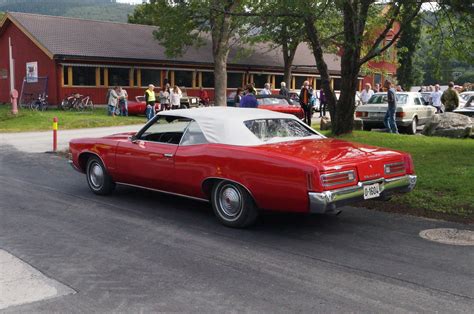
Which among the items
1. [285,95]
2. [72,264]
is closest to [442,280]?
[72,264]

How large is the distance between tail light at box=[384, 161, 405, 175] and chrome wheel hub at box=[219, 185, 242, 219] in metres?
1.79

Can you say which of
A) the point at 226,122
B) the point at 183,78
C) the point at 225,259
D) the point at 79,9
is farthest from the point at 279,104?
the point at 79,9

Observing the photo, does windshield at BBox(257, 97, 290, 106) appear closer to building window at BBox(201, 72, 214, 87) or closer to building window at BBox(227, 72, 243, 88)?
building window at BBox(201, 72, 214, 87)

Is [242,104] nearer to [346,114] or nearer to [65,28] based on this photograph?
[346,114]

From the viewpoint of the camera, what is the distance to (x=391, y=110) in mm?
16547

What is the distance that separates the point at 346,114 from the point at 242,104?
2858mm

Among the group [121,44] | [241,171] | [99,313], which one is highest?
[121,44]

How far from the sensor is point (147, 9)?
1061 inches

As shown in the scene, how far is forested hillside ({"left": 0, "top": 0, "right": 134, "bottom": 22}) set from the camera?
410 feet

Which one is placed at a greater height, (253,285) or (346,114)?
(346,114)

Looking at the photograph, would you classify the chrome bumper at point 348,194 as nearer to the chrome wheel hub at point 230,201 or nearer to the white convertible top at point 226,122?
the chrome wheel hub at point 230,201

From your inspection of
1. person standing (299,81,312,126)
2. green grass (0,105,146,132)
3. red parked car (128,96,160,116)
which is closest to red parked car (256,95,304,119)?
person standing (299,81,312,126)

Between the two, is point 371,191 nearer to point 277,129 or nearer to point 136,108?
point 277,129

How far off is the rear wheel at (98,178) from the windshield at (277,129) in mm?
2563
